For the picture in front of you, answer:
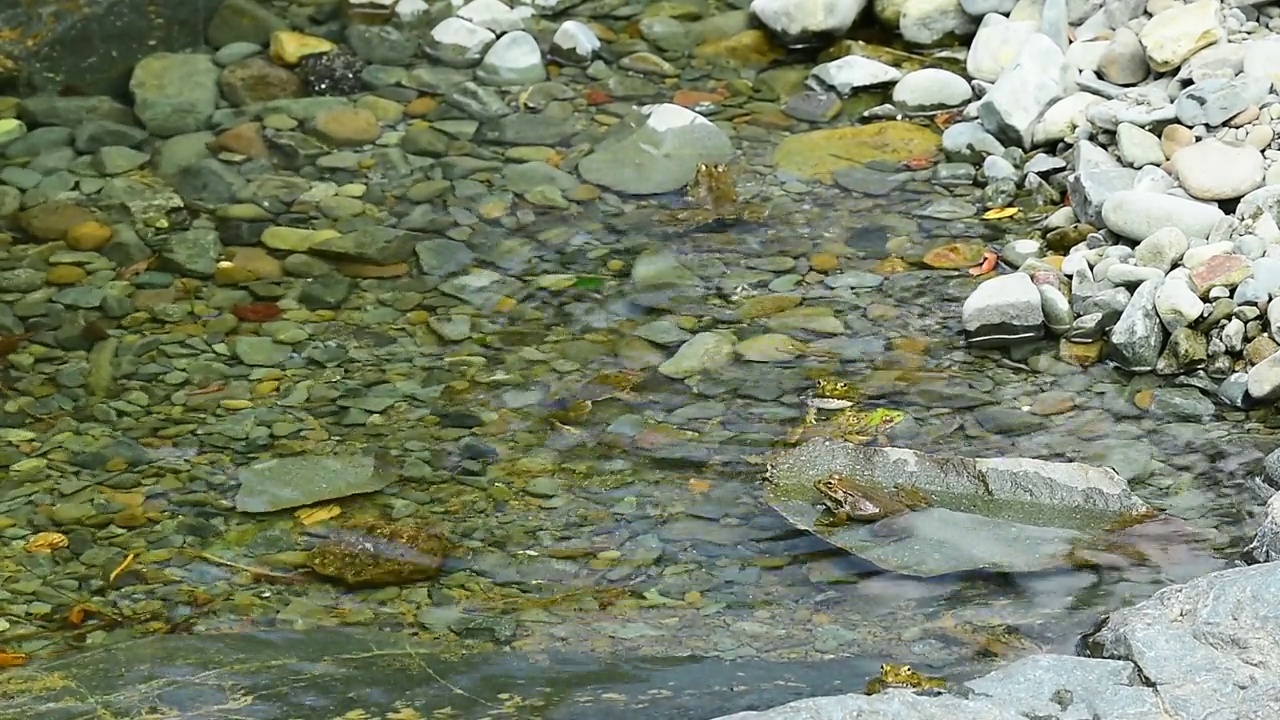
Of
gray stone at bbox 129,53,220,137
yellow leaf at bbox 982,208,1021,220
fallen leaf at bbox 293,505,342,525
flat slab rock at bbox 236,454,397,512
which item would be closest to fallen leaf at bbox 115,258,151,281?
gray stone at bbox 129,53,220,137

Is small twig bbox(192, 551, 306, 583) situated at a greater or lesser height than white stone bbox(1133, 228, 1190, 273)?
lesser

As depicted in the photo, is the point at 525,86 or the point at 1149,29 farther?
the point at 525,86

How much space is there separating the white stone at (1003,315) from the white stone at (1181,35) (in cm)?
130

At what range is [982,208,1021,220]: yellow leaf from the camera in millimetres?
5004

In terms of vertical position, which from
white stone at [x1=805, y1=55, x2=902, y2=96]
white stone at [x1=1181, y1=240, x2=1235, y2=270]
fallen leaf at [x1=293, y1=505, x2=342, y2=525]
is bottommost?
fallen leaf at [x1=293, y1=505, x2=342, y2=525]

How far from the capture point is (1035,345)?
4.34m

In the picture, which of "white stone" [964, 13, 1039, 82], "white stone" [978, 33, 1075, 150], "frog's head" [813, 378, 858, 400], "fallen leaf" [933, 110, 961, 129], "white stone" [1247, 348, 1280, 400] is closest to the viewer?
"white stone" [1247, 348, 1280, 400]

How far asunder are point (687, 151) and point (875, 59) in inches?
40.1

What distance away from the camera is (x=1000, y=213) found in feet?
16.5

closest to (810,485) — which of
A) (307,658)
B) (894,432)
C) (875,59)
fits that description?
(894,432)

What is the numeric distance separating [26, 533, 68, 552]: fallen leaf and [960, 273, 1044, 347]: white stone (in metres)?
2.44

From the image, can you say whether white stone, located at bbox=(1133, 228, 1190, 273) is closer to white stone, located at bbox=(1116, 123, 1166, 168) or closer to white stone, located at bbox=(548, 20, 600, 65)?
white stone, located at bbox=(1116, 123, 1166, 168)

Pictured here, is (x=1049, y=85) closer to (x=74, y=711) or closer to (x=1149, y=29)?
(x=1149, y=29)

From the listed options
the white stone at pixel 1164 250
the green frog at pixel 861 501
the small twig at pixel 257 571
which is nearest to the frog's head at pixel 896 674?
the green frog at pixel 861 501
